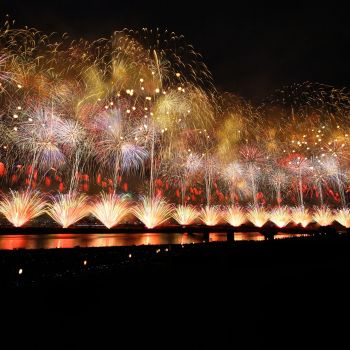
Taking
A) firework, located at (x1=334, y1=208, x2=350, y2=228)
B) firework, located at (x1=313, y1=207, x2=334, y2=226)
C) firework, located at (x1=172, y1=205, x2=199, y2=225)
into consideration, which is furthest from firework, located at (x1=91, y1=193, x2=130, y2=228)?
firework, located at (x1=313, y1=207, x2=334, y2=226)

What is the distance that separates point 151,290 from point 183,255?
4487 mm

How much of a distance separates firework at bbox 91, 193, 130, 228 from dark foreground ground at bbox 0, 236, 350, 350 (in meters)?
13.2

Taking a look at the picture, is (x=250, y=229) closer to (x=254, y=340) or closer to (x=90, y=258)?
(x=90, y=258)

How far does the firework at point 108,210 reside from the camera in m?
24.8

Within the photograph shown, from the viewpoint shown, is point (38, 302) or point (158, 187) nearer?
point (38, 302)

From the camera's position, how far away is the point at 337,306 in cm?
696

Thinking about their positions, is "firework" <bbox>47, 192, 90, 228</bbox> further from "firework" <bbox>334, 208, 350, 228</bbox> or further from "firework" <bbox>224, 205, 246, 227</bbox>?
"firework" <bbox>334, 208, 350, 228</bbox>

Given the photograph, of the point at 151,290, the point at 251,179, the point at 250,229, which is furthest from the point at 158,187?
the point at 151,290

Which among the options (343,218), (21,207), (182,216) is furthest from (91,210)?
(343,218)

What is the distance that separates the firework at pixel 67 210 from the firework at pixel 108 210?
1125 millimetres

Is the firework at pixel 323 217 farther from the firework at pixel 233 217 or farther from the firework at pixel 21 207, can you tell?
the firework at pixel 21 207

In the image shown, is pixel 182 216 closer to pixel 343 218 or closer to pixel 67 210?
pixel 67 210

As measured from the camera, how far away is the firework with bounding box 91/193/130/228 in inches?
977

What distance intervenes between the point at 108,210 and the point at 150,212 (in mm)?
3671
